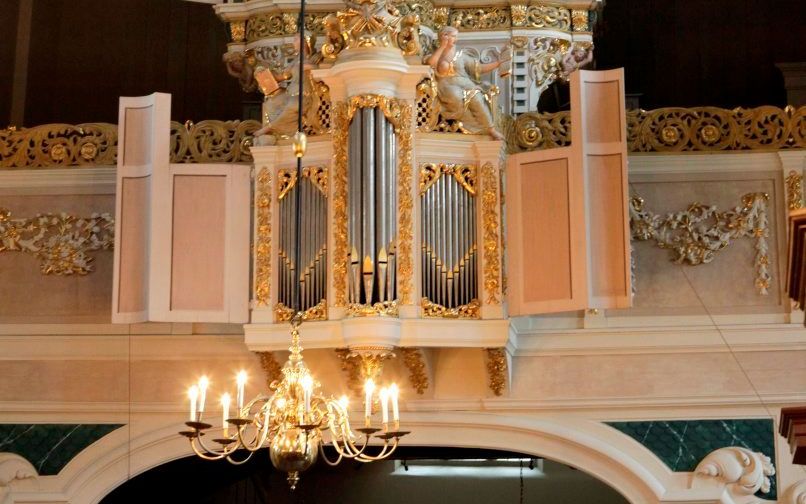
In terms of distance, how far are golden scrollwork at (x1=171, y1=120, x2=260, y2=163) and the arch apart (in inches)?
86.8

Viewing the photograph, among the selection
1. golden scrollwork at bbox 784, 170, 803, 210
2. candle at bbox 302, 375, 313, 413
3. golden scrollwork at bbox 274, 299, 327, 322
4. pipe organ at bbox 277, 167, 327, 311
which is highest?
golden scrollwork at bbox 784, 170, 803, 210

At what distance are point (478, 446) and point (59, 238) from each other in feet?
12.7

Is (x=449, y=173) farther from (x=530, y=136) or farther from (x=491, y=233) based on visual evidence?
(x=530, y=136)

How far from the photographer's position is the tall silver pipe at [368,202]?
11766 mm

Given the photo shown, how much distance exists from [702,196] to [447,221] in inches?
84.0

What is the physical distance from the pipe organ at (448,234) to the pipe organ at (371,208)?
0.28 m

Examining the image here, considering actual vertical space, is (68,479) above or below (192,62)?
below

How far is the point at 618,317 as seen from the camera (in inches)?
490

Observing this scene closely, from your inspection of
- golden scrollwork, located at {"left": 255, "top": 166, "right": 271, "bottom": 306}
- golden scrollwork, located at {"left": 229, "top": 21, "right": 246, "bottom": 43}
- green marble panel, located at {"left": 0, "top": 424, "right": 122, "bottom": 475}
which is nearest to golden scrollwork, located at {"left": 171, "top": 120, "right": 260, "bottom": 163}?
golden scrollwork, located at {"left": 255, "top": 166, "right": 271, "bottom": 306}

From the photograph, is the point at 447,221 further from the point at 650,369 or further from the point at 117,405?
the point at 117,405

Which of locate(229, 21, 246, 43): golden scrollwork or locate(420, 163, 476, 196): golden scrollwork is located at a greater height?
locate(229, 21, 246, 43): golden scrollwork

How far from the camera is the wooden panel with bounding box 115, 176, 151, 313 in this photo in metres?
12.1

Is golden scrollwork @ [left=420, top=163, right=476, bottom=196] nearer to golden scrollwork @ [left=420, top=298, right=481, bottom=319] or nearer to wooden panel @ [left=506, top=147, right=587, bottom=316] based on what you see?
wooden panel @ [left=506, top=147, right=587, bottom=316]

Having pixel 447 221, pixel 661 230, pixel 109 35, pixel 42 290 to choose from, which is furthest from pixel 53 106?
pixel 661 230
